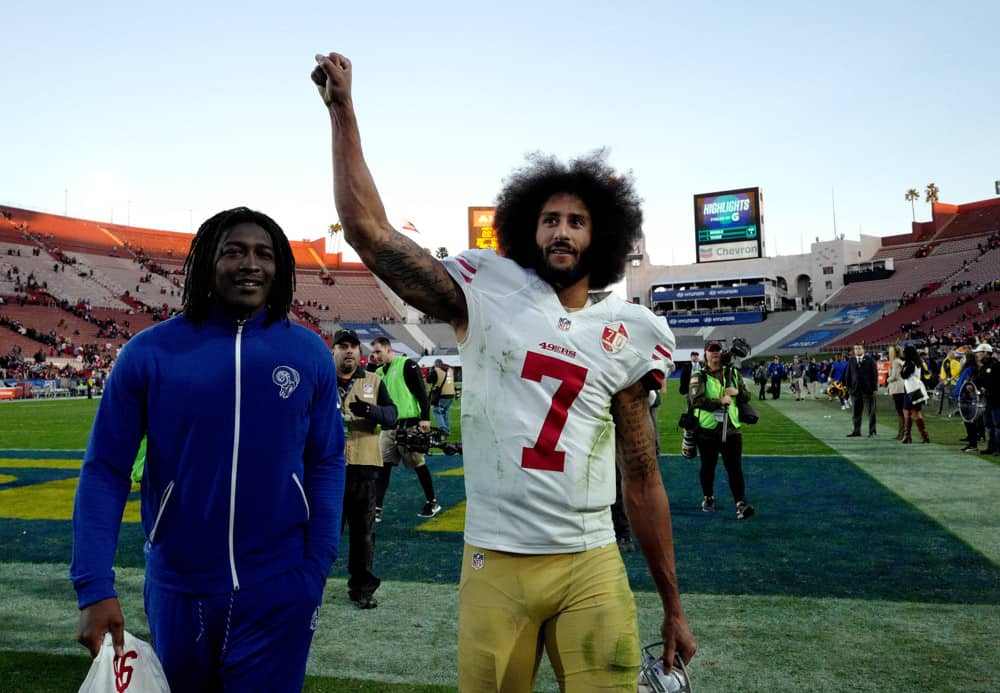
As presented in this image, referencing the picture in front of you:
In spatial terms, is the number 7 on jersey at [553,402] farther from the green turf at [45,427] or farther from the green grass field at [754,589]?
the green turf at [45,427]

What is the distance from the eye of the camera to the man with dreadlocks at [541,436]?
2.14 meters

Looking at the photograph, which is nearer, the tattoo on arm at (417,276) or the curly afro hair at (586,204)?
the tattoo on arm at (417,276)

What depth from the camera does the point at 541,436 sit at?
7.32 feet

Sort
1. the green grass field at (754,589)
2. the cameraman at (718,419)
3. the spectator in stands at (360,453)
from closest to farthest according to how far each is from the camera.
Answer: the green grass field at (754,589) < the spectator in stands at (360,453) < the cameraman at (718,419)

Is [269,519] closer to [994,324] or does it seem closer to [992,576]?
[992,576]

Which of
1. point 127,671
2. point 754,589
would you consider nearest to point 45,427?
point 754,589

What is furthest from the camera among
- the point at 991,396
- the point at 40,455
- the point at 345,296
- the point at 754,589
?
the point at 345,296

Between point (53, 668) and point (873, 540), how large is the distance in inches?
261

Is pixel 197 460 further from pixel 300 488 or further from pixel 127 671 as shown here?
pixel 127 671

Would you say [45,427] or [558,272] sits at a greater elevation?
[558,272]

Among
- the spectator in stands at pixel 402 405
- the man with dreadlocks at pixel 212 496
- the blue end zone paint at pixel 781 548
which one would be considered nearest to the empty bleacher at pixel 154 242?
the spectator in stands at pixel 402 405

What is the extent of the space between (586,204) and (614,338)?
521 mm

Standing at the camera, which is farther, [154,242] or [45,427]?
[154,242]

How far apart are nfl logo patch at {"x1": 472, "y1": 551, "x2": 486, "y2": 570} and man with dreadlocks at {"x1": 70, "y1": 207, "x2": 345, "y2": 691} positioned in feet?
1.51
